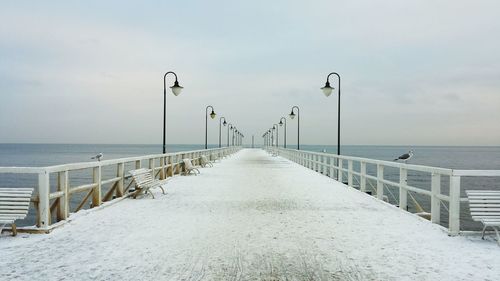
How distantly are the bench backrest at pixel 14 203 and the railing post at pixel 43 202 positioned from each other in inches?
13.2

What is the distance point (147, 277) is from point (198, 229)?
8.88ft

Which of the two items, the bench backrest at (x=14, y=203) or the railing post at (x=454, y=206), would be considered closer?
the bench backrest at (x=14, y=203)

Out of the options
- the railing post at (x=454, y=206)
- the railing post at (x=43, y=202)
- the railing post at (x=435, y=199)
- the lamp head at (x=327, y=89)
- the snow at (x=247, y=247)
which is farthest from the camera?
the lamp head at (x=327, y=89)

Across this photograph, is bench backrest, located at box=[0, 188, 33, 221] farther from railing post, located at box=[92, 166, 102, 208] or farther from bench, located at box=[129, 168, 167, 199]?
bench, located at box=[129, 168, 167, 199]

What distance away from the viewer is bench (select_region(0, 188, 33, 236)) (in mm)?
7066

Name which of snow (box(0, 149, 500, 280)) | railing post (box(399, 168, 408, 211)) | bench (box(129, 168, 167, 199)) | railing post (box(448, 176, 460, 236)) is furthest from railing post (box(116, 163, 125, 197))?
railing post (box(448, 176, 460, 236))

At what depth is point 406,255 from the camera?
6.18 metres

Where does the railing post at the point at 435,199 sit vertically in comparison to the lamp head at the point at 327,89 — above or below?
below

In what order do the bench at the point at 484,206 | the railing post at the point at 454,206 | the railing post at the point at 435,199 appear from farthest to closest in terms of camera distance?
1. the railing post at the point at 435,199
2. the railing post at the point at 454,206
3. the bench at the point at 484,206

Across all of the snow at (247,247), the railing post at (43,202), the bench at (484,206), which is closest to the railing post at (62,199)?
the snow at (247,247)

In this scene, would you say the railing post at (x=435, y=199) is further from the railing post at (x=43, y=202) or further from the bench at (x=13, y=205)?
the bench at (x=13, y=205)

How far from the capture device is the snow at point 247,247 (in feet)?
17.6

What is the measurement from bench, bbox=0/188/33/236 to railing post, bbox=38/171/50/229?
33 centimetres

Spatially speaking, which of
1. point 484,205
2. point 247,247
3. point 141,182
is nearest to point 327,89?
point 141,182
